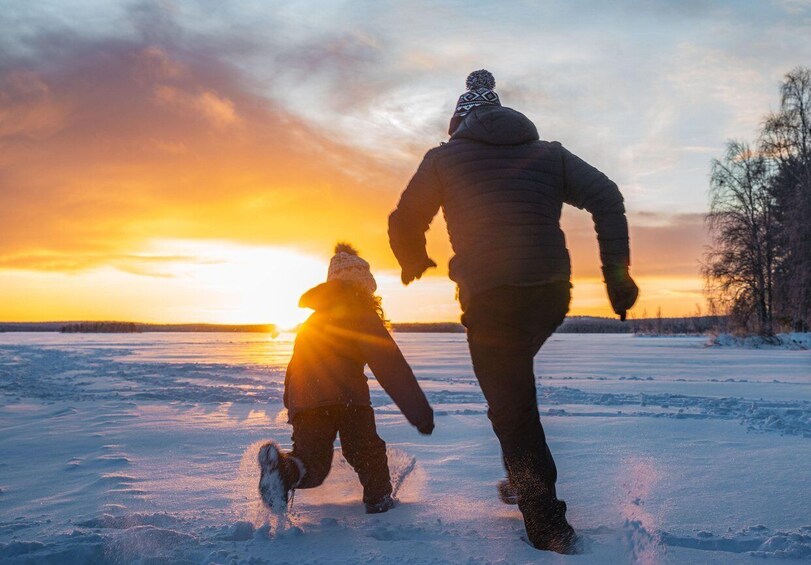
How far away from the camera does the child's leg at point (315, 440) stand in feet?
9.75

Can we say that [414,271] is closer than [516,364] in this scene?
No

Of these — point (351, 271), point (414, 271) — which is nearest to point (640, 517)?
point (414, 271)

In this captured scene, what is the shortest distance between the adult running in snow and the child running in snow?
0.54m

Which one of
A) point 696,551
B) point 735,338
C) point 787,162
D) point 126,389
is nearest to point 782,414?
point 696,551

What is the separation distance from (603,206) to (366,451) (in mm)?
1583

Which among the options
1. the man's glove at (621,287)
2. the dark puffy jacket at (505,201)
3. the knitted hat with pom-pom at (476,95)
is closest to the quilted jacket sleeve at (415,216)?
the dark puffy jacket at (505,201)

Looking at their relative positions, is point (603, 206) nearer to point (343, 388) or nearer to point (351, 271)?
point (351, 271)

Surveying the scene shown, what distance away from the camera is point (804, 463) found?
3.44 metres

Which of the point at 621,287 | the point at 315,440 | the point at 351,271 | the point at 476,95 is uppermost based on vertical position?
the point at 476,95

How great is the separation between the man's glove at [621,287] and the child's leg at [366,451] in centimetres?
129

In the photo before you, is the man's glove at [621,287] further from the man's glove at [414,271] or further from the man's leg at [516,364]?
the man's glove at [414,271]

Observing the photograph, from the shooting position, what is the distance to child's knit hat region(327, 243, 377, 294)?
3.20 m

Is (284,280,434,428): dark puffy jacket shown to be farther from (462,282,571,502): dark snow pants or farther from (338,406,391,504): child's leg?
(462,282,571,502): dark snow pants

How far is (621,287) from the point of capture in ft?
7.98
